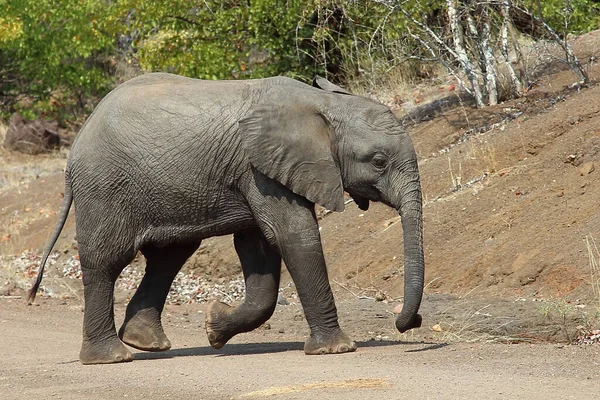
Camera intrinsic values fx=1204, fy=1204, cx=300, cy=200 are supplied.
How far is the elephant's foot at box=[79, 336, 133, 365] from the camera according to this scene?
10.0 meters

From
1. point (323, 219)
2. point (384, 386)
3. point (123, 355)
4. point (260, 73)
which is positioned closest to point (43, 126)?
point (260, 73)

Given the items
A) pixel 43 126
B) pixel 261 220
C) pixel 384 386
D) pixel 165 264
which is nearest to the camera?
pixel 384 386

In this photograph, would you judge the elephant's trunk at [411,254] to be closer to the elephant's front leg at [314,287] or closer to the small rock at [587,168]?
the elephant's front leg at [314,287]

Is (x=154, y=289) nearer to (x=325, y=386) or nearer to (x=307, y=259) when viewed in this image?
(x=307, y=259)

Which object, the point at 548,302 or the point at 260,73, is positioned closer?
the point at 548,302

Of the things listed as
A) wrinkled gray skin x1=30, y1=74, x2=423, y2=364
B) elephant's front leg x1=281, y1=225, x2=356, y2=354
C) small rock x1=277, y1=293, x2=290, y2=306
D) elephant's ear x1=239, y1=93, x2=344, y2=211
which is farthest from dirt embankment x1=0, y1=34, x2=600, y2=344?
elephant's ear x1=239, y1=93, x2=344, y2=211

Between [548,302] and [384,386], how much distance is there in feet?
13.7

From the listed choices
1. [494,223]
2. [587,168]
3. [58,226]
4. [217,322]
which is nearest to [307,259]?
[217,322]

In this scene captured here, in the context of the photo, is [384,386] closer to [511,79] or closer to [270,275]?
[270,275]

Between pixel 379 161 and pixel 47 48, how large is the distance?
67.4 ft

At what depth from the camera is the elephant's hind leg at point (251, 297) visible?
10.1 m

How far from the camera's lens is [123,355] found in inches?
398

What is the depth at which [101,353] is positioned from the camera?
10.1m

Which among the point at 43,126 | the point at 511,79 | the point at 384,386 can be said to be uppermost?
the point at 384,386
